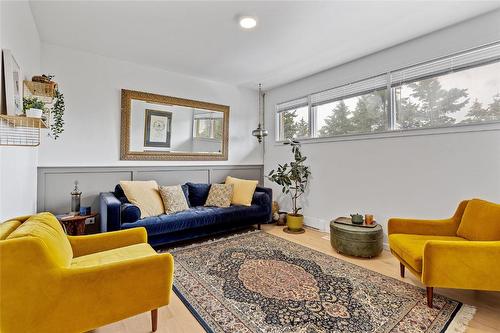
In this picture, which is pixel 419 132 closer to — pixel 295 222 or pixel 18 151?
pixel 295 222

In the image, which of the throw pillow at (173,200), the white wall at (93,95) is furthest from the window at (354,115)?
the throw pillow at (173,200)

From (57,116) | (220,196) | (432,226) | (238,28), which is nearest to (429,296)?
(432,226)

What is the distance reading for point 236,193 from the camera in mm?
3982

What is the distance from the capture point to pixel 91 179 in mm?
3322

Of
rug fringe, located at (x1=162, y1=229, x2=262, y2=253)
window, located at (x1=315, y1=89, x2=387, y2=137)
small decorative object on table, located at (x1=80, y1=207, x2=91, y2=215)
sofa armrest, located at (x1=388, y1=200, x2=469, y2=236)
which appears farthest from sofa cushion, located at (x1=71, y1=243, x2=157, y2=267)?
window, located at (x1=315, y1=89, x2=387, y2=137)

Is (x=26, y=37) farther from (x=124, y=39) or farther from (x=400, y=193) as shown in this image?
(x=400, y=193)

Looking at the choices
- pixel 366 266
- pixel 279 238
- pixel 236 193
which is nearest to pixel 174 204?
pixel 236 193

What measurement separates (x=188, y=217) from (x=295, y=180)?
6.07ft

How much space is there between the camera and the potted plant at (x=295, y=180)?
153 inches

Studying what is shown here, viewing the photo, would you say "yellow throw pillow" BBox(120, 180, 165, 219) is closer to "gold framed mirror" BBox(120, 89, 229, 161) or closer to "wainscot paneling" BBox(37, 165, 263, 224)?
"wainscot paneling" BBox(37, 165, 263, 224)

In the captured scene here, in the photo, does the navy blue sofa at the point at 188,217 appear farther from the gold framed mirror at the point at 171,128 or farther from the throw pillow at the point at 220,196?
Result: the gold framed mirror at the point at 171,128

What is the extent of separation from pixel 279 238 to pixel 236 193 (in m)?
1.00

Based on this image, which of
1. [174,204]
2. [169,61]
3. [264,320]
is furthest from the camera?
[169,61]

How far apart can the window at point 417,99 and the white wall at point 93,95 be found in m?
2.38
